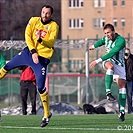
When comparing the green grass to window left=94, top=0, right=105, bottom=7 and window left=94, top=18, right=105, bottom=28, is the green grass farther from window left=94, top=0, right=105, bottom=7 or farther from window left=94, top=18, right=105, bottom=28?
window left=94, top=0, right=105, bottom=7

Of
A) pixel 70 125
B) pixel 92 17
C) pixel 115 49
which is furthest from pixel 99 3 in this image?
pixel 70 125

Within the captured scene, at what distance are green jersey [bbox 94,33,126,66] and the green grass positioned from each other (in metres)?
1.31

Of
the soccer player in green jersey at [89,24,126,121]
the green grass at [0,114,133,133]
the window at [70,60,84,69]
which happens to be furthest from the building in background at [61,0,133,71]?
the soccer player in green jersey at [89,24,126,121]

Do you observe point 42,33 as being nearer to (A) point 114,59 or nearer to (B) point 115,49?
(B) point 115,49

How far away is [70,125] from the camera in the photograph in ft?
51.6

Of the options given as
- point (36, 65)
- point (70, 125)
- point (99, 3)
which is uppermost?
point (99, 3)

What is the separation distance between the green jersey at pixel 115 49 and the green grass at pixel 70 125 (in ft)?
4.29

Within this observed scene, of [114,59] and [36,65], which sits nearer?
[36,65]

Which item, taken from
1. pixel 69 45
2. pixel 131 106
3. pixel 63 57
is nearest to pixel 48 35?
pixel 131 106

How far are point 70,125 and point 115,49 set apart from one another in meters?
1.80

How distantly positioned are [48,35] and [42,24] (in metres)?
0.24

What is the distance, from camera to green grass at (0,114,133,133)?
14484mm

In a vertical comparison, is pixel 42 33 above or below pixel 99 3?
below

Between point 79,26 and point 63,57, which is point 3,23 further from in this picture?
point 63,57
